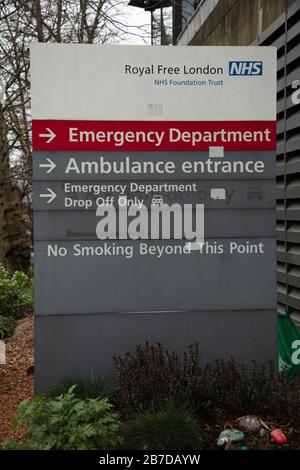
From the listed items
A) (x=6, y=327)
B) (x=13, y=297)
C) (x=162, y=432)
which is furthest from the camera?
(x=13, y=297)

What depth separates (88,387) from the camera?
486 cm

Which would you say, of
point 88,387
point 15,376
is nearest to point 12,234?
point 15,376

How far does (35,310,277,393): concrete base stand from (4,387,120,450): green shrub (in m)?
→ 0.97

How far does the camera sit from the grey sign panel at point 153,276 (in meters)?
5.21

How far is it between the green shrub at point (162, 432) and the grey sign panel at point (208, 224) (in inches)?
67.8

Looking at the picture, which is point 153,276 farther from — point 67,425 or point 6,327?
point 6,327

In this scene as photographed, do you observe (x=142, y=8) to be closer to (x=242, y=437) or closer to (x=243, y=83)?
(x=243, y=83)

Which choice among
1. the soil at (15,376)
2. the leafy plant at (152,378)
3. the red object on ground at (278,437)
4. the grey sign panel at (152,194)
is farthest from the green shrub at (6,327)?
the red object on ground at (278,437)

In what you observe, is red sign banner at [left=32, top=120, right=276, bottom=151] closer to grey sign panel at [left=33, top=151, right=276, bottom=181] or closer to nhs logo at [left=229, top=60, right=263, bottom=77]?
grey sign panel at [left=33, top=151, right=276, bottom=181]

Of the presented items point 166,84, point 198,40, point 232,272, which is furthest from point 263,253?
point 198,40

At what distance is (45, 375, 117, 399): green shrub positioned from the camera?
480 cm

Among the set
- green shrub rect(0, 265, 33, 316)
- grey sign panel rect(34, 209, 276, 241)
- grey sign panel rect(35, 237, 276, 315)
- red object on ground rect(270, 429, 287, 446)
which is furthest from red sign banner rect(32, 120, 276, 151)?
green shrub rect(0, 265, 33, 316)

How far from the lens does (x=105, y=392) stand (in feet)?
15.8

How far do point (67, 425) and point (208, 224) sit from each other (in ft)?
6.96
